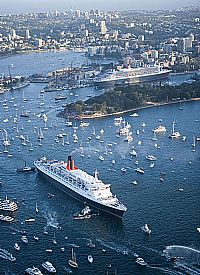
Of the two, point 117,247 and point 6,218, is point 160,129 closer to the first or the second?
point 6,218

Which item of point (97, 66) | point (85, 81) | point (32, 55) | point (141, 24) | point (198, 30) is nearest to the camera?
point (85, 81)

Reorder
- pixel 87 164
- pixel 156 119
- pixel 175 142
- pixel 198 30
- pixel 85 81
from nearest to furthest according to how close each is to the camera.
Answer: pixel 87 164, pixel 175 142, pixel 156 119, pixel 85 81, pixel 198 30

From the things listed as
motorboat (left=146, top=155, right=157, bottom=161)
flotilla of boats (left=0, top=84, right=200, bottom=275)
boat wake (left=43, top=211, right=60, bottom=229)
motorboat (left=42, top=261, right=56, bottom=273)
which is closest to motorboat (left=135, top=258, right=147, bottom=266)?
flotilla of boats (left=0, top=84, right=200, bottom=275)

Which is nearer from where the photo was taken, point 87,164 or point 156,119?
point 87,164

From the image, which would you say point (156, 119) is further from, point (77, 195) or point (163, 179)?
point (77, 195)

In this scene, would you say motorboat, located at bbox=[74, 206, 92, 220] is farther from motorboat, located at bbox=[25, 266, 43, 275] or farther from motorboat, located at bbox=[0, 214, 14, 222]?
motorboat, located at bbox=[25, 266, 43, 275]

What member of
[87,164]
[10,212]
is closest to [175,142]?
[87,164]

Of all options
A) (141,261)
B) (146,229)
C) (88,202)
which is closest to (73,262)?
(141,261)
